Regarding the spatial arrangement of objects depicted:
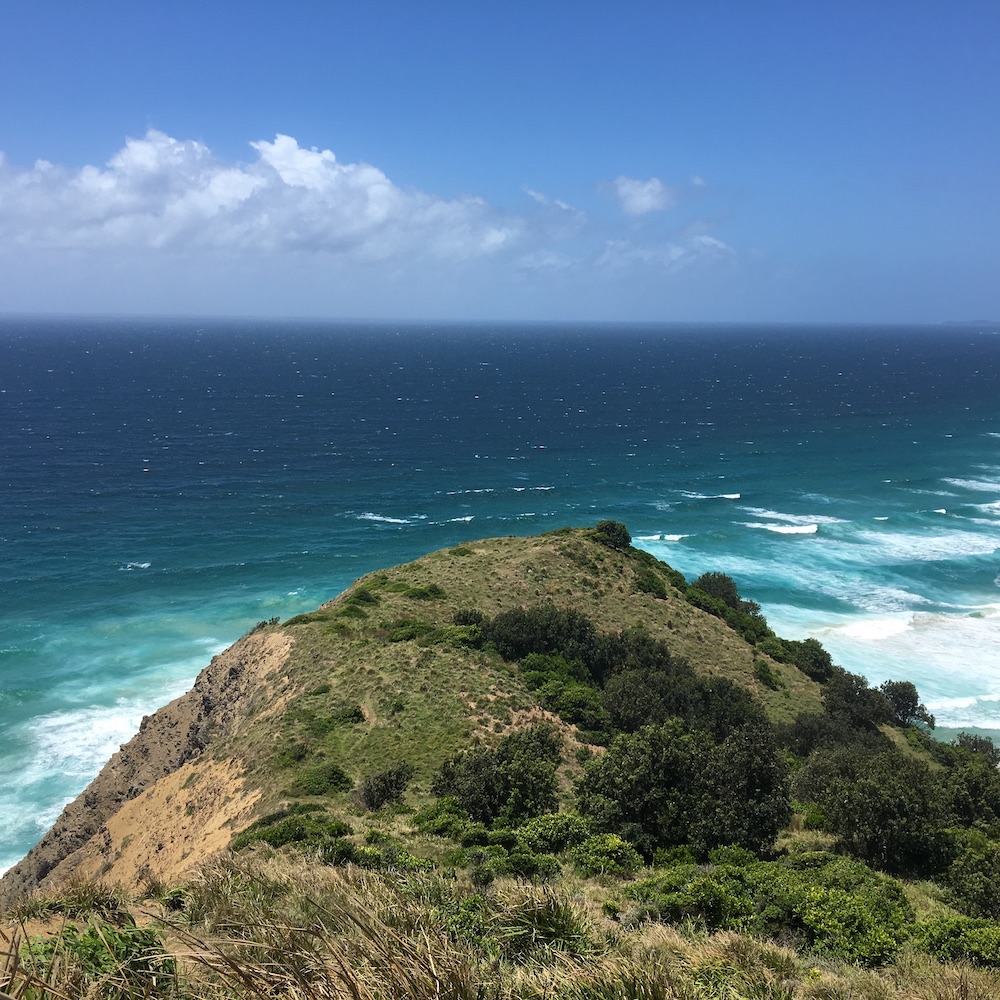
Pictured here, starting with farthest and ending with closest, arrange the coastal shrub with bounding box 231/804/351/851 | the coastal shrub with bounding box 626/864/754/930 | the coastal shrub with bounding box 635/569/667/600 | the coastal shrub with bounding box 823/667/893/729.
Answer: the coastal shrub with bounding box 635/569/667/600 → the coastal shrub with bounding box 823/667/893/729 → the coastal shrub with bounding box 231/804/351/851 → the coastal shrub with bounding box 626/864/754/930

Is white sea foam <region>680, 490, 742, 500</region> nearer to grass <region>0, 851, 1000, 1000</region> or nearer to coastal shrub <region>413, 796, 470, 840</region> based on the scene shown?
coastal shrub <region>413, 796, 470, 840</region>

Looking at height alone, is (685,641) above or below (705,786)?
below

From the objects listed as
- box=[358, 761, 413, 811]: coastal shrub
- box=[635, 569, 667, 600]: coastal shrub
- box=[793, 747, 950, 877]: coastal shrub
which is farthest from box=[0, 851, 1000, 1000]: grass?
box=[635, 569, 667, 600]: coastal shrub

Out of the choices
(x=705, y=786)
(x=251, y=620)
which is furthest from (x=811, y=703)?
(x=251, y=620)

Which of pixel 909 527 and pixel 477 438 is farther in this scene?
pixel 477 438

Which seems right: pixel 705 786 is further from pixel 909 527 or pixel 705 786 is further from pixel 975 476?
pixel 975 476

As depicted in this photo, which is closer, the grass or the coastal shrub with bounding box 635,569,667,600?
the grass
